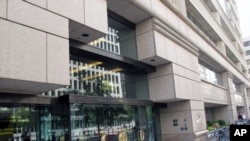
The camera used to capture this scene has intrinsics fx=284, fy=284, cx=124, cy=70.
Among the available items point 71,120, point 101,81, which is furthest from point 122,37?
point 71,120

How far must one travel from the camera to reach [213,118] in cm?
3228

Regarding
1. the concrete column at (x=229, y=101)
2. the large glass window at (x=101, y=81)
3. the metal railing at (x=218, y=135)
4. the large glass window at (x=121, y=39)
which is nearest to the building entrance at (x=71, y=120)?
the large glass window at (x=101, y=81)

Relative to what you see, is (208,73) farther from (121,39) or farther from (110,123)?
(110,123)

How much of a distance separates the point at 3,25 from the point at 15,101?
2.58 meters

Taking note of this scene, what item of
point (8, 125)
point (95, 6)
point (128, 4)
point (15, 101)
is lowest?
point (8, 125)

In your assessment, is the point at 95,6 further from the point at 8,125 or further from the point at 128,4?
the point at 8,125

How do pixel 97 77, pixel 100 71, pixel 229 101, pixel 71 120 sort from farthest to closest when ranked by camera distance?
pixel 229 101 → pixel 100 71 → pixel 97 77 → pixel 71 120

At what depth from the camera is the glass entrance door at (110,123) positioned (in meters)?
10.8

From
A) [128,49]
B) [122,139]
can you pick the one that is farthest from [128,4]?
[122,139]

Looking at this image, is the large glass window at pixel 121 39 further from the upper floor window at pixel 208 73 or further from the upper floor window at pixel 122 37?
the upper floor window at pixel 208 73

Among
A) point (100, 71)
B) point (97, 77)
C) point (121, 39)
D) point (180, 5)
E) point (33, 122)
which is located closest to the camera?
point (33, 122)

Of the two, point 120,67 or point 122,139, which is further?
point 120,67

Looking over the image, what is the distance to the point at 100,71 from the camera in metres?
13.8

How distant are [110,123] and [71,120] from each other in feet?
8.95
